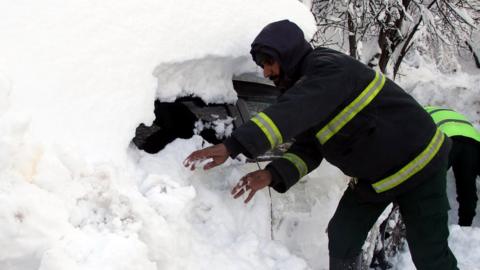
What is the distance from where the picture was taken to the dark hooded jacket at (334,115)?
1694 millimetres

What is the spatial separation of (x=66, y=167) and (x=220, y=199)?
72cm

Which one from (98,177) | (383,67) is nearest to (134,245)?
(98,177)

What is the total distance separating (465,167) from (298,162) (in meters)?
2.33

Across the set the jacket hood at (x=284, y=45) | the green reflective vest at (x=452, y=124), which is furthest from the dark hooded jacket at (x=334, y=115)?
the green reflective vest at (x=452, y=124)

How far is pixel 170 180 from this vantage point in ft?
5.42

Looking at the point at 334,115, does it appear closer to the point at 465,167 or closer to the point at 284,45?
the point at 284,45

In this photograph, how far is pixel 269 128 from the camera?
1.67 meters

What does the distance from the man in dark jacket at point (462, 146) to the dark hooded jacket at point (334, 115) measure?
1.65 m

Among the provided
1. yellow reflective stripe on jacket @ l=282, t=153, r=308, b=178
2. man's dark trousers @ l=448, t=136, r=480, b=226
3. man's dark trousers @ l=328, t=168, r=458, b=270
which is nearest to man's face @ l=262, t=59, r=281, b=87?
yellow reflective stripe on jacket @ l=282, t=153, r=308, b=178

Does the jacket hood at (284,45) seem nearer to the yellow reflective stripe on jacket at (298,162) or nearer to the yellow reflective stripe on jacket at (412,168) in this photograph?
the yellow reflective stripe on jacket at (298,162)

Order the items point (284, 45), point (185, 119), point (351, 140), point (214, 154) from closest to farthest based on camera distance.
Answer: point (214, 154) → point (284, 45) → point (351, 140) → point (185, 119)

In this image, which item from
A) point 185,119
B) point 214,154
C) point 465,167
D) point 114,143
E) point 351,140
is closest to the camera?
point 114,143

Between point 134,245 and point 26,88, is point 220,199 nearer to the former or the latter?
point 134,245

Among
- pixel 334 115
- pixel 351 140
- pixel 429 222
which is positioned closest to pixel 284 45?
pixel 334 115
